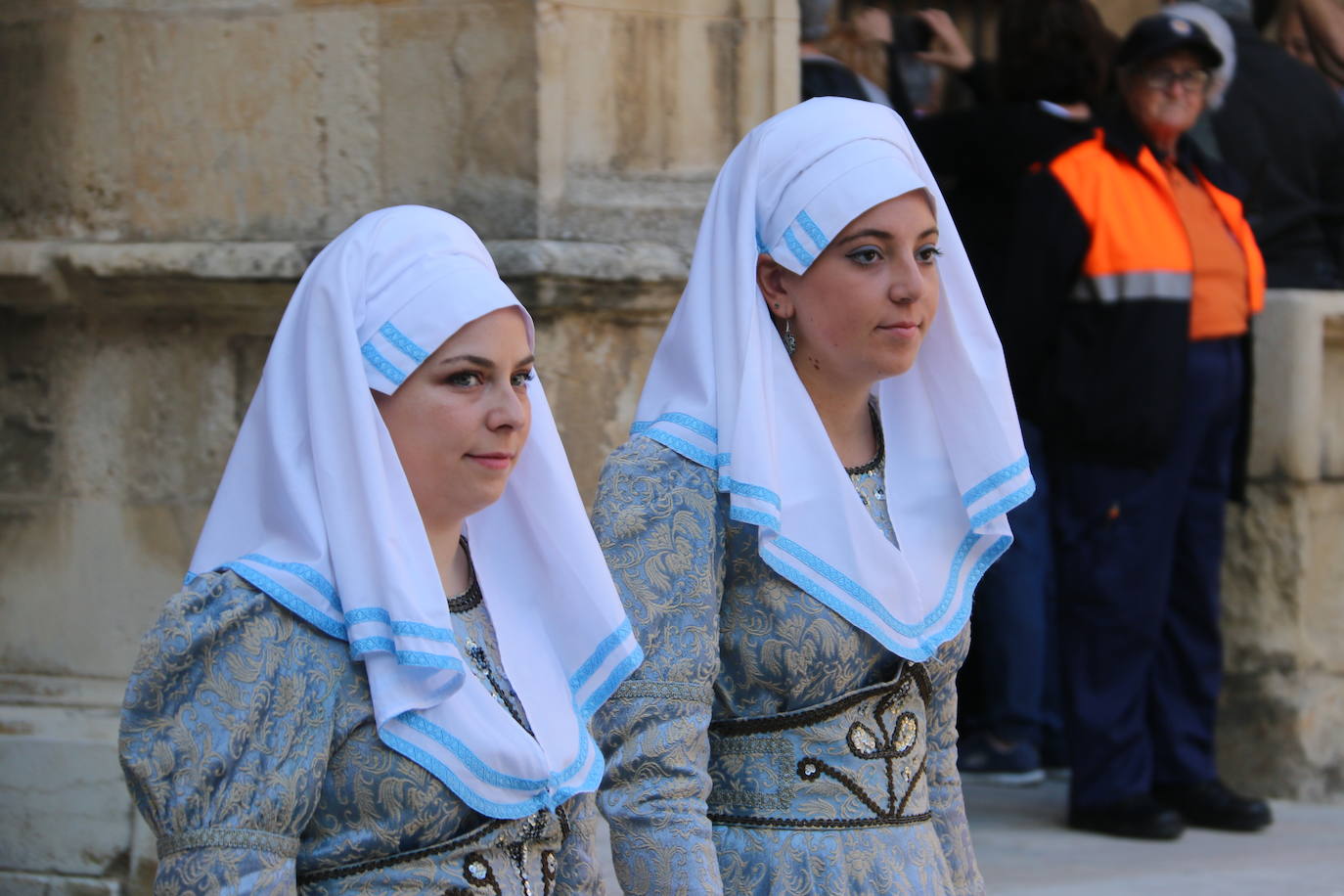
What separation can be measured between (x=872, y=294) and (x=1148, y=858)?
9.73 ft

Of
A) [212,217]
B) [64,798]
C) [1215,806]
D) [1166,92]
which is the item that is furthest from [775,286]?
[1215,806]

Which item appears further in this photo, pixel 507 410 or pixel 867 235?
pixel 867 235

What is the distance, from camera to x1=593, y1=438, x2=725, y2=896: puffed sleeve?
278cm

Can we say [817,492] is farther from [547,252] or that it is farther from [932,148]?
[932,148]

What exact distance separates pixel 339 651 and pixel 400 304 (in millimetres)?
409

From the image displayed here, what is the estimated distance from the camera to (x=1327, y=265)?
691 centimetres

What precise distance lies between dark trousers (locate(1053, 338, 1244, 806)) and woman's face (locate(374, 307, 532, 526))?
11.4ft

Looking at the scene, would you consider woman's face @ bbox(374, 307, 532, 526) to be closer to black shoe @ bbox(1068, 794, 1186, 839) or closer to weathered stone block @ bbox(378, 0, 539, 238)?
weathered stone block @ bbox(378, 0, 539, 238)

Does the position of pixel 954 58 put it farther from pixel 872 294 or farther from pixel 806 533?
pixel 806 533

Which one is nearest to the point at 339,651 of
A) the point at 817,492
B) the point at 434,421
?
the point at 434,421

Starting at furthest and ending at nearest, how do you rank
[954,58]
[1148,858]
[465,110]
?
[954,58] → [1148,858] → [465,110]

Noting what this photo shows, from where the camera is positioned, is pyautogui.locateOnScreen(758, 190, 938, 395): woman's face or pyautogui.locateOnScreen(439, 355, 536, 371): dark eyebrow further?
pyautogui.locateOnScreen(758, 190, 938, 395): woman's face

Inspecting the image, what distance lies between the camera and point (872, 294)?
3080mm

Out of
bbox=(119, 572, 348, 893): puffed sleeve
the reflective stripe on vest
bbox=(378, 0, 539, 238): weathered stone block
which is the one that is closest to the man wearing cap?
the reflective stripe on vest
